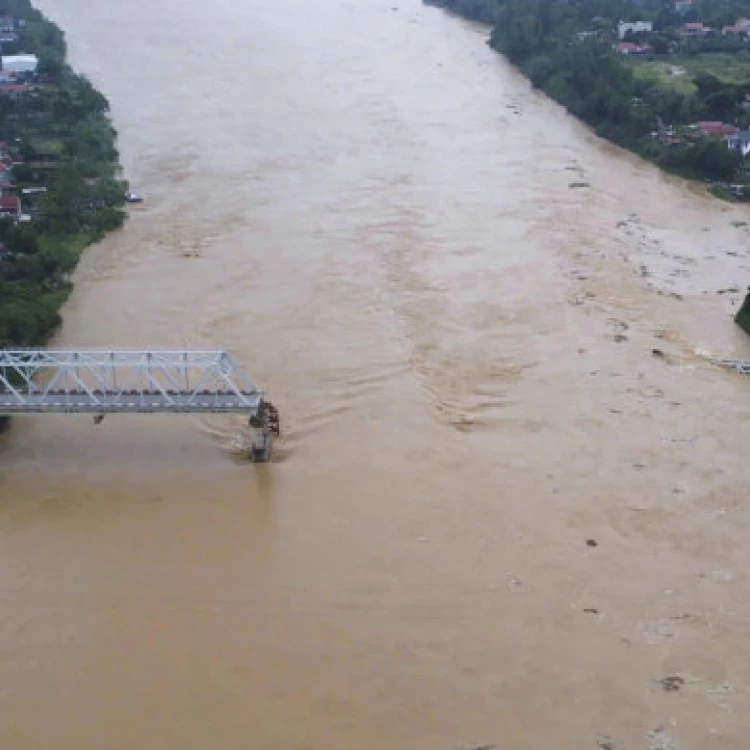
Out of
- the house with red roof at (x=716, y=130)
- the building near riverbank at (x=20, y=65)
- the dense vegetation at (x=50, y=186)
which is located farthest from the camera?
the building near riverbank at (x=20, y=65)

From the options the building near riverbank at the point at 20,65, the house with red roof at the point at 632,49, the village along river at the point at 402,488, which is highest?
the house with red roof at the point at 632,49

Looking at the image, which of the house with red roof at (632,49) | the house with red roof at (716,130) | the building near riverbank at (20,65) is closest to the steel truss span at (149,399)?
the house with red roof at (716,130)

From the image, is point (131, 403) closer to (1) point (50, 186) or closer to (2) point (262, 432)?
(2) point (262, 432)

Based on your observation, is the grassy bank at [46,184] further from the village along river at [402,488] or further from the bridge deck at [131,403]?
the bridge deck at [131,403]

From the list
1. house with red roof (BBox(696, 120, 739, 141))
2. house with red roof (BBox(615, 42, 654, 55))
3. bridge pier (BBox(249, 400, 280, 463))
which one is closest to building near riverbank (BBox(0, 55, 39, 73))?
house with red roof (BBox(615, 42, 654, 55))

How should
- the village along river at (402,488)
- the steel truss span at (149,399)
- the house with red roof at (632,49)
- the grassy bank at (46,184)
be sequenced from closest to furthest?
the village along river at (402,488) < the steel truss span at (149,399) < the grassy bank at (46,184) < the house with red roof at (632,49)

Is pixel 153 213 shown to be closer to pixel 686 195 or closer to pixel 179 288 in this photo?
pixel 179 288

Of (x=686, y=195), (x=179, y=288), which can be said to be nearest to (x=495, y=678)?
(x=179, y=288)

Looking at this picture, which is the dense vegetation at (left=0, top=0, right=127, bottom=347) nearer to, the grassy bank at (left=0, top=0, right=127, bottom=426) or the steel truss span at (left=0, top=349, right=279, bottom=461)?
the grassy bank at (left=0, top=0, right=127, bottom=426)
